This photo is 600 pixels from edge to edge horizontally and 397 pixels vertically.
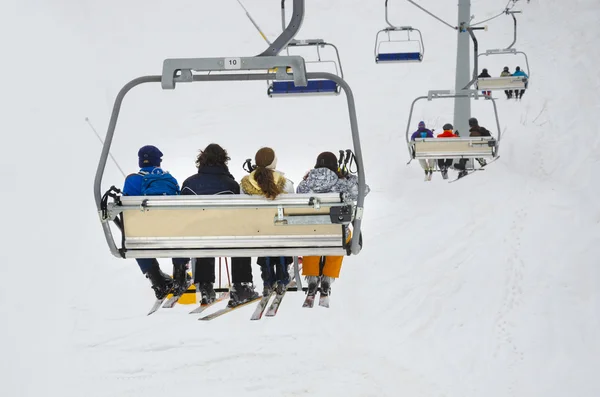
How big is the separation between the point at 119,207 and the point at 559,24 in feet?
74.0

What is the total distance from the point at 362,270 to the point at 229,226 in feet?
14.0

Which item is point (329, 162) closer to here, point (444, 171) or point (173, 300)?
point (173, 300)

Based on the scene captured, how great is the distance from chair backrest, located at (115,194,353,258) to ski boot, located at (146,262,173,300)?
961 mm

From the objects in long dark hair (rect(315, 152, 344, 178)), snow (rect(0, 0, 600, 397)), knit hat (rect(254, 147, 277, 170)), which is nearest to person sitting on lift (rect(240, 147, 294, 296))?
knit hat (rect(254, 147, 277, 170))

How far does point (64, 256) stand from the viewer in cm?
971

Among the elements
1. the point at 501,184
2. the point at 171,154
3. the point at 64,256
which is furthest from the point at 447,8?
the point at 64,256

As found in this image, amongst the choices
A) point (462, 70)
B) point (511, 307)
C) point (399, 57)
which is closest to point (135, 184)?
point (511, 307)

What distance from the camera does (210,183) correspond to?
15.4 feet

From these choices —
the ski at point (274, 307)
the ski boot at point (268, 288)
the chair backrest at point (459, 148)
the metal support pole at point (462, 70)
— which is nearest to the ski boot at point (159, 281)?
the ski boot at point (268, 288)

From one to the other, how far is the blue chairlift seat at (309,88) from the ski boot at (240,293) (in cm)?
293

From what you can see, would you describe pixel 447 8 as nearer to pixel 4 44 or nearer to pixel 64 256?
pixel 4 44

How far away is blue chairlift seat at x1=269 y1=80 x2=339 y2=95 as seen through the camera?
783 centimetres

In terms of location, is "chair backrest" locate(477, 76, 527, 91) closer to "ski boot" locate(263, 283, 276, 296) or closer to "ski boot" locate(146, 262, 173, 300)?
"ski boot" locate(263, 283, 276, 296)

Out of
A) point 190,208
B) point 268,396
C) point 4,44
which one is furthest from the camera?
point 4,44
